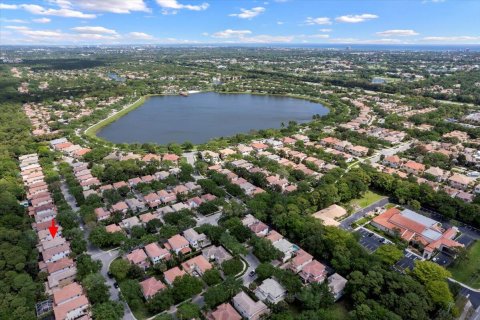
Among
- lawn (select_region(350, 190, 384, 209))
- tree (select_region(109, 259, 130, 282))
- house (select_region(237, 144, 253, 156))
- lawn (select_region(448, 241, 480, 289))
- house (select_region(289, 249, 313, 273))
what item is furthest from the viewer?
house (select_region(237, 144, 253, 156))

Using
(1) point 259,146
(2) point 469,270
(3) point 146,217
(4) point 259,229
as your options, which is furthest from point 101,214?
(2) point 469,270

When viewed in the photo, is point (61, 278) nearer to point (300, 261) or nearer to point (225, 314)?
point (225, 314)

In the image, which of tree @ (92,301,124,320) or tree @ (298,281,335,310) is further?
tree @ (298,281,335,310)

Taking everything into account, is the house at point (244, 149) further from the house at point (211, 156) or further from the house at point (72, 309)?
the house at point (72, 309)

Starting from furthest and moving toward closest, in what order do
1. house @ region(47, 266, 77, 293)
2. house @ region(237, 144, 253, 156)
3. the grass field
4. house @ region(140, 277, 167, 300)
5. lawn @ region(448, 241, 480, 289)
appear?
1. the grass field
2. house @ region(237, 144, 253, 156)
3. lawn @ region(448, 241, 480, 289)
4. house @ region(47, 266, 77, 293)
5. house @ region(140, 277, 167, 300)

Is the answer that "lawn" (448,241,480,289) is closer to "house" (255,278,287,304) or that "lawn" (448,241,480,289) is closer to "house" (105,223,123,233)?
"house" (255,278,287,304)

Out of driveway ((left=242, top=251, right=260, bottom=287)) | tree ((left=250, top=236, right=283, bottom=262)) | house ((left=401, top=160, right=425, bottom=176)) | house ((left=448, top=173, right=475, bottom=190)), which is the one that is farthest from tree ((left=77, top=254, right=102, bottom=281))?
house ((left=448, top=173, right=475, bottom=190))
